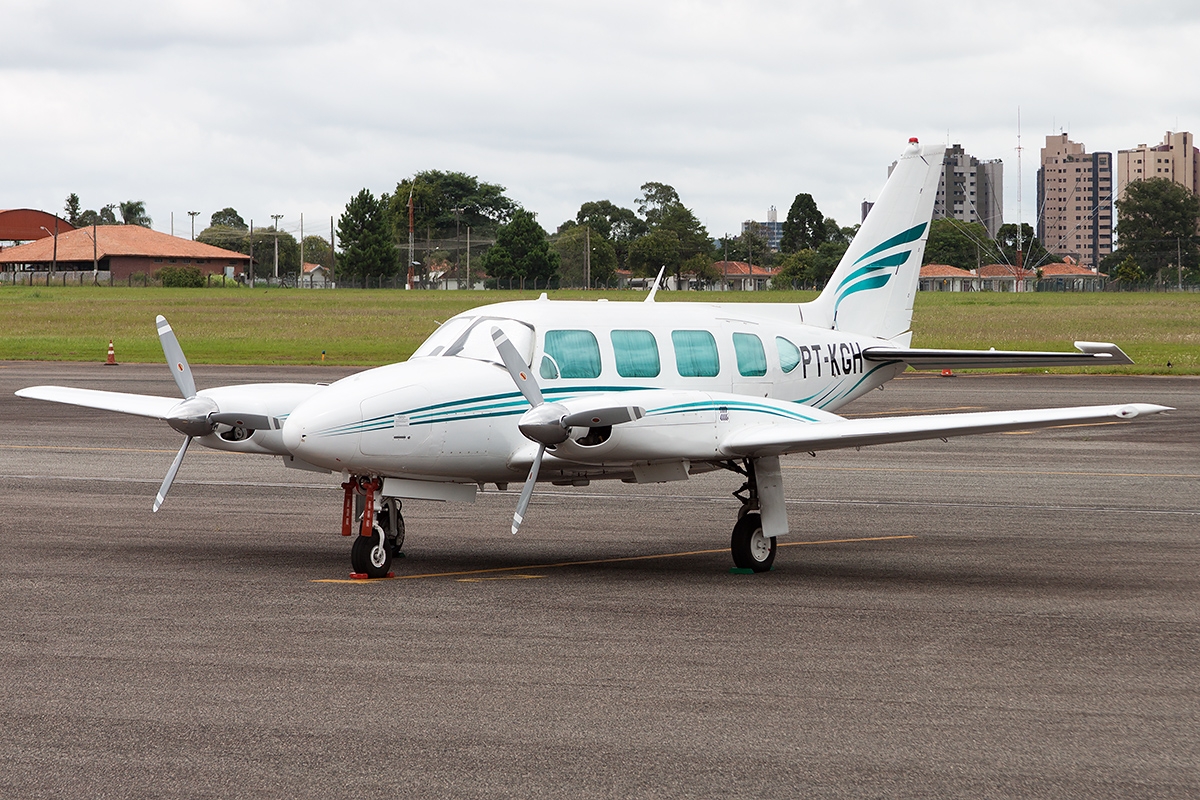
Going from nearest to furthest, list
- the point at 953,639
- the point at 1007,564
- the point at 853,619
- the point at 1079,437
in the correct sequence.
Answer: the point at 953,639
the point at 853,619
the point at 1007,564
the point at 1079,437

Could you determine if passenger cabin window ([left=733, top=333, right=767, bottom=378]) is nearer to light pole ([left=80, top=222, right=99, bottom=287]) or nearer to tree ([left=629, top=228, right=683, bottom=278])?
light pole ([left=80, top=222, right=99, bottom=287])

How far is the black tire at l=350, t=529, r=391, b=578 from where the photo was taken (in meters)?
12.5

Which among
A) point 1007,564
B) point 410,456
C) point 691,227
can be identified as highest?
point 691,227

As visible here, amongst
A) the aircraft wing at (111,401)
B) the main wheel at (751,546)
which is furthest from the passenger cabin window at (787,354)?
the aircraft wing at (111,401)

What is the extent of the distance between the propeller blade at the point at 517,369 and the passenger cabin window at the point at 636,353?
144 centimetres

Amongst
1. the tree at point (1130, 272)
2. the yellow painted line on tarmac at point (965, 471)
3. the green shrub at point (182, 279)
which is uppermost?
the tree at point (1130, 272)

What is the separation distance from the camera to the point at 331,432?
11781mm

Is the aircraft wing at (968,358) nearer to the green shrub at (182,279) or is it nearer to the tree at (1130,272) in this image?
the green shrub at (182,279)

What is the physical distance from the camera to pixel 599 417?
11742 mm

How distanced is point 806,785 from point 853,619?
166 inches

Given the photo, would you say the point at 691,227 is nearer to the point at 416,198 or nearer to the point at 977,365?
the point at 416,198

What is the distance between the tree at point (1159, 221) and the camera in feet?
634

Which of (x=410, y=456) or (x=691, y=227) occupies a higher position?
(x=691, y=227)

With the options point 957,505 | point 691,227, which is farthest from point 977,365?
point 691,227
